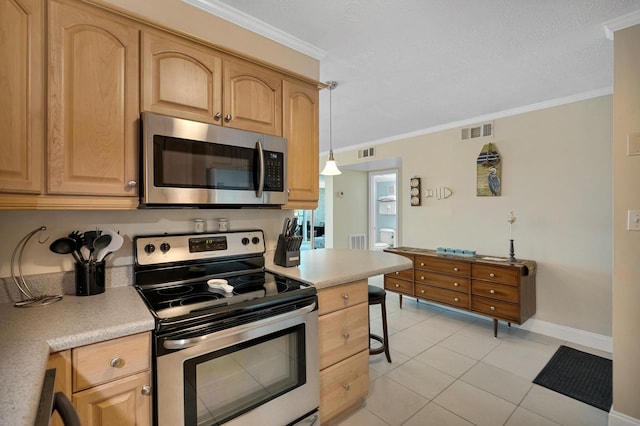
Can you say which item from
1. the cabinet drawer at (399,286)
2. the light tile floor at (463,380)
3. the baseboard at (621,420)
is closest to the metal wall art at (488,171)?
the cabinet drawer at (399,286)

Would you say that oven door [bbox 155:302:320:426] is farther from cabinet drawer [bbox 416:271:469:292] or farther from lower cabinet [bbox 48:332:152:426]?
cabinet drawer [bbox 416:271:469:292]

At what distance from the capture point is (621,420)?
1735mm

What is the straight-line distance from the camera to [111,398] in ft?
3.53

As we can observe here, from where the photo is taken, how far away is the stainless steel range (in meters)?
1.16

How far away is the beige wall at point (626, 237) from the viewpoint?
172cm

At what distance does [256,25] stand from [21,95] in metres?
1.27

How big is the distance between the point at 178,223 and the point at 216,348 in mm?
878

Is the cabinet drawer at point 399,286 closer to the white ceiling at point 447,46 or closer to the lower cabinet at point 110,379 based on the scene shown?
the white ceiling at point 447,46

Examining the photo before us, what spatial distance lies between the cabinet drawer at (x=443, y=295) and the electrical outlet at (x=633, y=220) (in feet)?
5.72

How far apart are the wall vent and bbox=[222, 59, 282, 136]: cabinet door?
428 centimetres

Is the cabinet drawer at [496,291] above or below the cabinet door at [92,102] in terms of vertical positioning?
below

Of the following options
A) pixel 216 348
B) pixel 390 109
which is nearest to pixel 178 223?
pixel 216 348

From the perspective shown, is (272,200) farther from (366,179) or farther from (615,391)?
(366,179)

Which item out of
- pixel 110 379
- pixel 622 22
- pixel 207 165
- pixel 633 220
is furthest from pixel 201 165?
pixel 622 22
